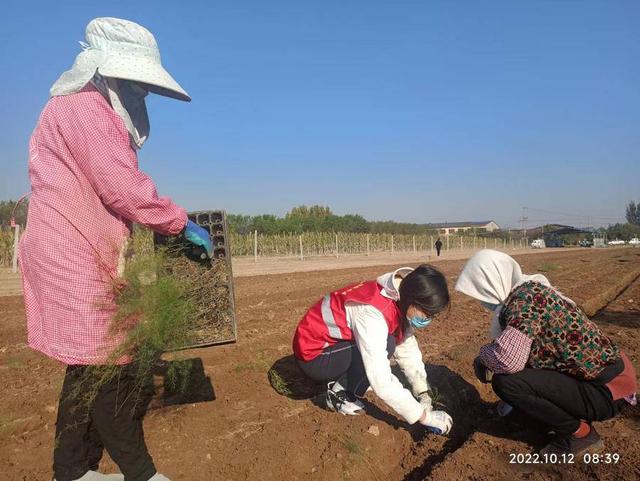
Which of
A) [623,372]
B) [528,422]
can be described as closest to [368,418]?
[528,422]

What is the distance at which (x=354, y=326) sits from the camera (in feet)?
9.34

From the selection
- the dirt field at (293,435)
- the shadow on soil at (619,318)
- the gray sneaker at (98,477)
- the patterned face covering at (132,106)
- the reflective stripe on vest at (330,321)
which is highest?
the patterned face covering at (132,106)

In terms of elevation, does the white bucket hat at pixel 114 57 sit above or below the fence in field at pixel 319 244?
above

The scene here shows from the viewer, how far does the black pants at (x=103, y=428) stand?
2.13 m

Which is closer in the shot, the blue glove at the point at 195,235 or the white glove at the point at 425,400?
the blue glove at the point at 195,235

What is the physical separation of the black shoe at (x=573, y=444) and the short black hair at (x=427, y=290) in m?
0.93

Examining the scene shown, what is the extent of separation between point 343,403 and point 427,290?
113 centimetres

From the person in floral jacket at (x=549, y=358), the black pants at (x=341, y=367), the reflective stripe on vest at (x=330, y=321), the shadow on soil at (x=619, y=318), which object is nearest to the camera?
the person in floral jacket at (x=549, y=358)

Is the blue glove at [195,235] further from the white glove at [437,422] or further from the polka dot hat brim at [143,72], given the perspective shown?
the white glove at [437,422]

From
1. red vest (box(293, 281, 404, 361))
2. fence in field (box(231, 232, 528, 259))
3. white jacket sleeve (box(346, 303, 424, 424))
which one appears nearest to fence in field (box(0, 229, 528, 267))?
fence in field (box(231, 232, 528, 259))

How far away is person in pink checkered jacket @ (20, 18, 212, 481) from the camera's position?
6.42ft

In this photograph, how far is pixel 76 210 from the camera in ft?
6.51

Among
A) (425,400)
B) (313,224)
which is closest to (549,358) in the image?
(425,400)

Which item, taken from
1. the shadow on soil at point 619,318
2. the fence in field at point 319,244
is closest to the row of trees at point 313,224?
the fence in field at point 319,244
